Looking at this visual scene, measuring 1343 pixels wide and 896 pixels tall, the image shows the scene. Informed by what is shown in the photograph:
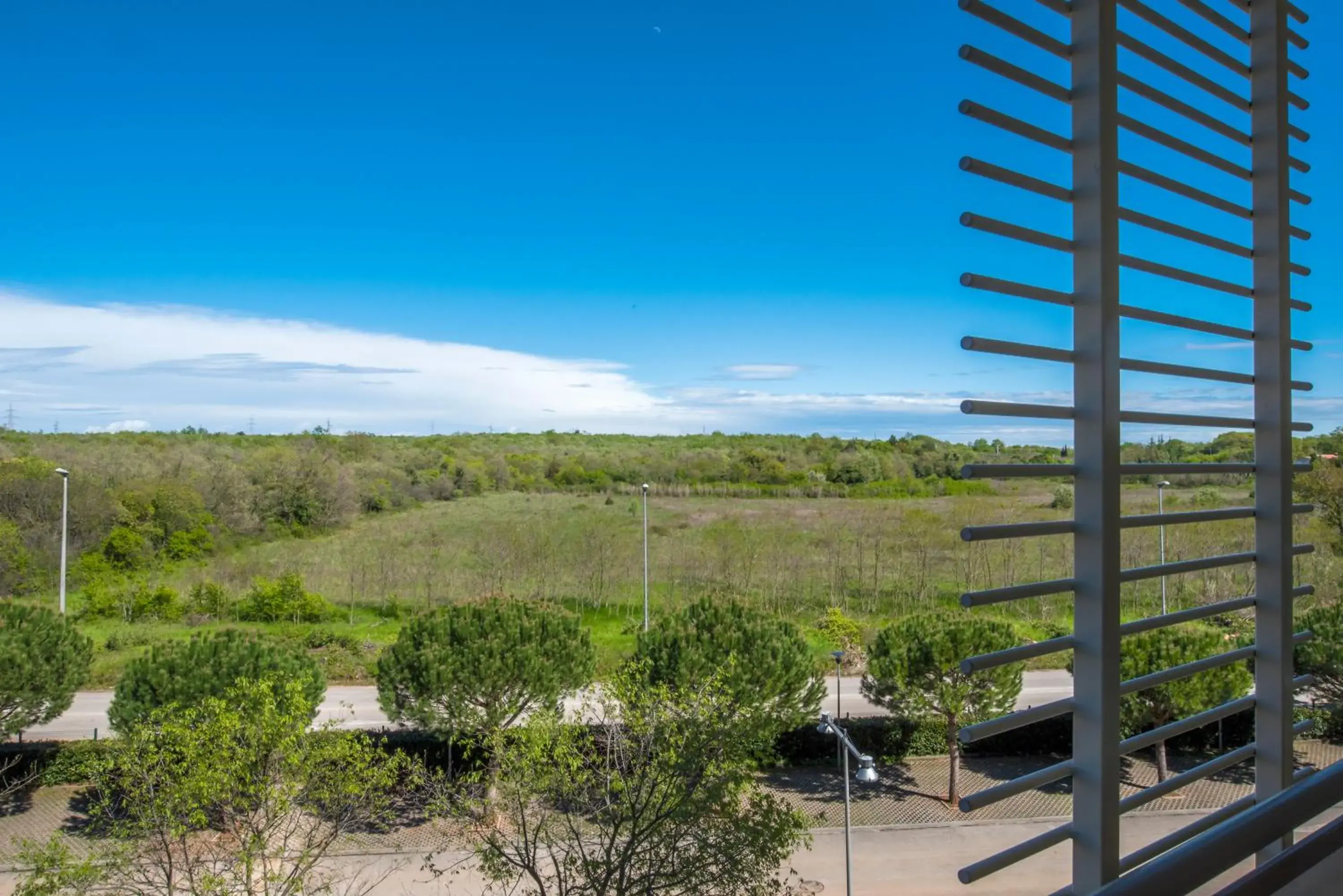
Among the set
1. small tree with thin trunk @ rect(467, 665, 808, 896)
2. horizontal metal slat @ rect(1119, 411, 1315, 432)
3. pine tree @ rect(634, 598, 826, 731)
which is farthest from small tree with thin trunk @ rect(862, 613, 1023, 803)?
horizontal metal slat @ rect(1119, 411, 1315, 432)

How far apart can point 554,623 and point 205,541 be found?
17.1 m

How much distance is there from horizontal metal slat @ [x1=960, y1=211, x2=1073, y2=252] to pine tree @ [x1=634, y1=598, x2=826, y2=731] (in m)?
9.72

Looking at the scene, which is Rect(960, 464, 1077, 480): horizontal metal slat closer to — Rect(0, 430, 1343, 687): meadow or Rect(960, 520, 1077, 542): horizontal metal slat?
Rect(960, 520, 1077, 542): horizontal metal slat

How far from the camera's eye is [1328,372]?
5.13 ft

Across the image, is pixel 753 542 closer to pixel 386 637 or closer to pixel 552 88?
pixel 386 637

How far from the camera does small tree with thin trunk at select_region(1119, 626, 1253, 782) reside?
400 inches

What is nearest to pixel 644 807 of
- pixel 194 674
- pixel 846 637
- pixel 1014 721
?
pixel 194 674

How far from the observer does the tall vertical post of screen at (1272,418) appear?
1.35m

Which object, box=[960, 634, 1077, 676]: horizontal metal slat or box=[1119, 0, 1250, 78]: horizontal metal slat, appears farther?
box=[1119, 0, 1250, 78]: horizontal metal slat

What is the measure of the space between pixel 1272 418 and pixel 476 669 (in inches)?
390

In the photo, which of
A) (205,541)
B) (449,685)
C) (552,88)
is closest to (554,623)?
(449,685)

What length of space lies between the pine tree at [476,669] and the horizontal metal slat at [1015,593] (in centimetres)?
964

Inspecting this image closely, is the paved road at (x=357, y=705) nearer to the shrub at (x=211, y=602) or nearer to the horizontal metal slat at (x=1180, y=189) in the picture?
the shrub at (x=211, y=602)

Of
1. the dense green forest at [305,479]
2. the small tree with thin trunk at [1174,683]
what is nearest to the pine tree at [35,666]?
the small tree with thin trunk at [1174,683]
